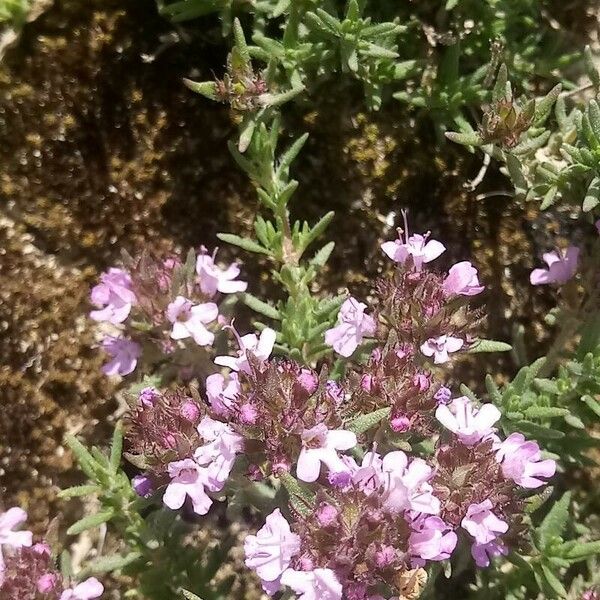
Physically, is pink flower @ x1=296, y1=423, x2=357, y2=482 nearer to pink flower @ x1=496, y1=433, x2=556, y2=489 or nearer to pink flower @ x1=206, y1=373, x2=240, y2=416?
pink flower @ x1=206, y1=373, x2=240, y2=416

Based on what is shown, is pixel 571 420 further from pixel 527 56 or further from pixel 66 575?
pixel 66 575

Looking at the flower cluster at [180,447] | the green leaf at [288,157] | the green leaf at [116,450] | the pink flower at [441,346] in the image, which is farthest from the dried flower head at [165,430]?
the green leaf at [288,157]

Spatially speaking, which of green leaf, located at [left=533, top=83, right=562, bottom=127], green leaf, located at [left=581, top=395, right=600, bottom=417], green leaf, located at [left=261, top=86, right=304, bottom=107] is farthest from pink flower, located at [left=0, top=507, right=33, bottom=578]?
green leaf, located at [left=533, top=83, right=562, bottom=127]

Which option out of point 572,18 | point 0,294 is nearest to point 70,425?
point 0,294

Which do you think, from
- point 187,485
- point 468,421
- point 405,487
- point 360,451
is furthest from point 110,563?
point 468,421

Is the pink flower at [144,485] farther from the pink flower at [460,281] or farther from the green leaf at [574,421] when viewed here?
the green leaf at [574,421]
